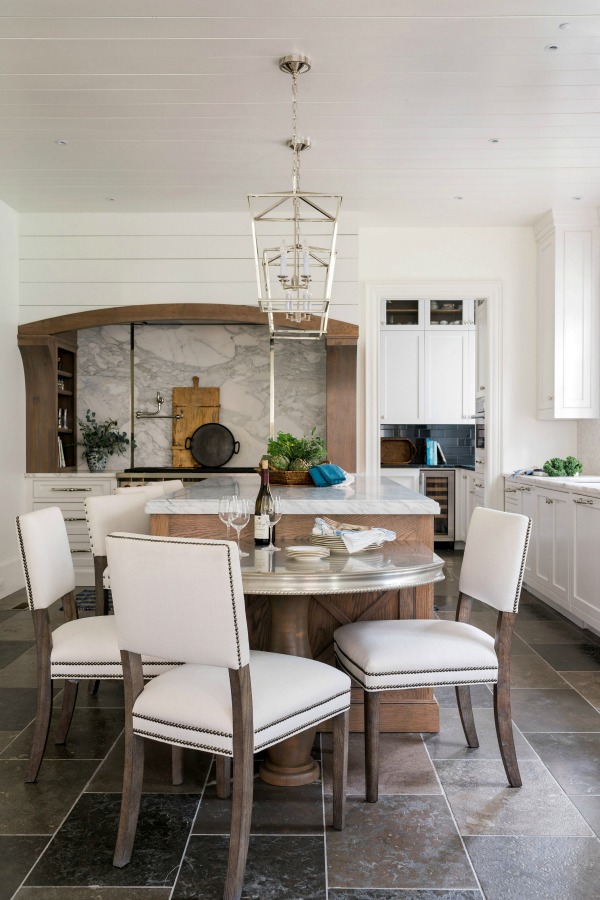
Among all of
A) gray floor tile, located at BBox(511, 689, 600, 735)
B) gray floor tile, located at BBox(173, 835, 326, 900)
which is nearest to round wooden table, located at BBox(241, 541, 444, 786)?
gray floor tile, located at BBox(173, 835, 326, 900)

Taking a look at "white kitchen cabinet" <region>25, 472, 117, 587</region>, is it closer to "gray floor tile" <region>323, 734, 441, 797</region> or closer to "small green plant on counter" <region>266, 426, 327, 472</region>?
"small green plant on counter" <region>266, 426, 327, 472</region>

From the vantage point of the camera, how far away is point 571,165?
4.69 meters

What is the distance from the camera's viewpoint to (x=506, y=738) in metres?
2.49

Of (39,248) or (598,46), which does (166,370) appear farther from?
(598,46)

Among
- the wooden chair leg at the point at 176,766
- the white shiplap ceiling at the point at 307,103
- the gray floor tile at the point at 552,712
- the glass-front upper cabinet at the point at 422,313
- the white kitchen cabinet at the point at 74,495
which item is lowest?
the gray floor tile at the point at 552,712

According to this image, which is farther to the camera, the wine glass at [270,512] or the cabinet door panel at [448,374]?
the cabinet door panel at [448,374]

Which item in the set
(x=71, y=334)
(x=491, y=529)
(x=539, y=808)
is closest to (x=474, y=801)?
(x=539, y=808)

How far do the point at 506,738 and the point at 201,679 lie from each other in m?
1.07

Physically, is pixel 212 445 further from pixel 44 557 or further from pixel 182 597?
pixel 182 597

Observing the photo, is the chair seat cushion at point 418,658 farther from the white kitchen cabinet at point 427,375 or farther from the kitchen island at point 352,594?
the white kitchen cabinet at point 427,375

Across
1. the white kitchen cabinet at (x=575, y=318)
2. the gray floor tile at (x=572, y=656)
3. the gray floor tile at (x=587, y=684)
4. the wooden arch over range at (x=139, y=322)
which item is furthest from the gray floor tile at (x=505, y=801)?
the white kitchen cabinet at (x=575, y=318)

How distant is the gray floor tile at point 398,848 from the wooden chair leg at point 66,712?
114 centimetres

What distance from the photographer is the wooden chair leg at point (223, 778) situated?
2414 millimetres

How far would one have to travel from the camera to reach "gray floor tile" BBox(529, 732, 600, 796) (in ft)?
8.24
